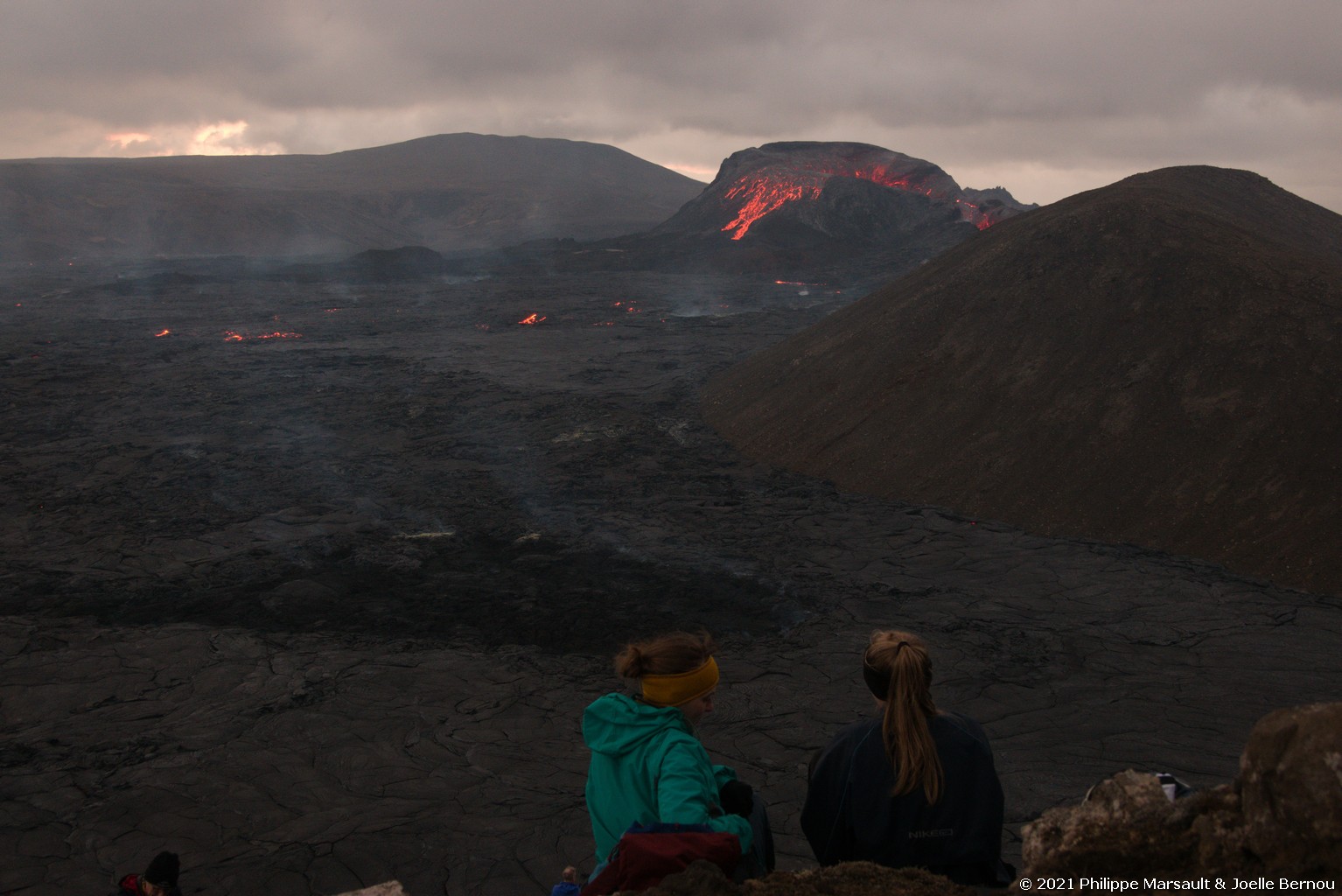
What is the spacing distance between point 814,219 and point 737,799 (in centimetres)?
5465

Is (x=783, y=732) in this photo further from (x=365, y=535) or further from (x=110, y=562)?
(x=110, y=562)

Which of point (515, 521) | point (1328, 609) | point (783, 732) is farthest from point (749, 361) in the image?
point (783, 732)

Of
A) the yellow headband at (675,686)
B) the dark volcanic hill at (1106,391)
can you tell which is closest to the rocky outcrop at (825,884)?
the yellow headband at (675,686)

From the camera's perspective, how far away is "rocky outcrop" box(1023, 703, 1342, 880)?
1888 mm

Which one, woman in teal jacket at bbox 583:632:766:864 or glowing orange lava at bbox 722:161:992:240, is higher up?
glowing orange lava at bbox 722:161:992:240

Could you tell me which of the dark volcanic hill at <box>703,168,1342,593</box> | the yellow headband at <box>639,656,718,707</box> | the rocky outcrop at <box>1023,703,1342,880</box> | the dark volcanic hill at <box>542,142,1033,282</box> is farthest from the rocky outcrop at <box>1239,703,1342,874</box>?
the dark volcanic hill at <box>542,142,1033,282</box>

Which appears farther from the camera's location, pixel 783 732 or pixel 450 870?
pixel 783 732

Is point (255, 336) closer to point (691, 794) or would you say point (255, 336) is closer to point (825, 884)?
point (691, 794)

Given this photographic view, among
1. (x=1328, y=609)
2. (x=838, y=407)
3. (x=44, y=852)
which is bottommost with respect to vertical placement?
(x=44, y=852)

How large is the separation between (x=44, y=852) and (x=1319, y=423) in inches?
506

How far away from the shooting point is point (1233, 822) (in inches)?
81.7

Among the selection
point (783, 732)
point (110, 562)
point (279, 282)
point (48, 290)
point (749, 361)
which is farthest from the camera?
point (279, 282)

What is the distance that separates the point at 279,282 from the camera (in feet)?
158

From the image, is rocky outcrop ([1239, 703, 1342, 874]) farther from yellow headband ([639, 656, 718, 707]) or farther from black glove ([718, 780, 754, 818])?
yellow headband ([639, 656, 718, 707])
